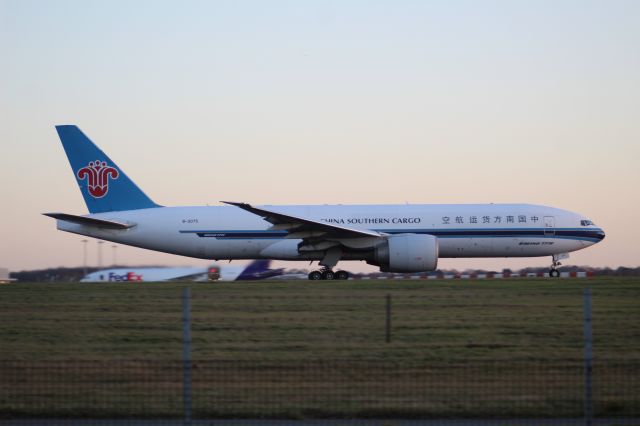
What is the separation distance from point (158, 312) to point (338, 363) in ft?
22.4

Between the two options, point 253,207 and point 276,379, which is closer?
point 276,379

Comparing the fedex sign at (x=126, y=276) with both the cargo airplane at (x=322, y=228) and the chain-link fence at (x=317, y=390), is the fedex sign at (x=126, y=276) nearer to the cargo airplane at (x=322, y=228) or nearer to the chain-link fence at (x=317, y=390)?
the cargo airplane at (x=322, y=228)

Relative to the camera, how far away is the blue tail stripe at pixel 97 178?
37.3 m

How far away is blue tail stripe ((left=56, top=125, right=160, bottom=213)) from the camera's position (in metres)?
37.3

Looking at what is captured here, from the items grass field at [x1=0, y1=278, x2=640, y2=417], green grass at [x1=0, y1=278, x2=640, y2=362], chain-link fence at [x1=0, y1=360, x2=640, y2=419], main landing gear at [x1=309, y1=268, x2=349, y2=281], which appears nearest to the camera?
chain-link fence at [x1=0, y1=360, x2=640, y2=419]

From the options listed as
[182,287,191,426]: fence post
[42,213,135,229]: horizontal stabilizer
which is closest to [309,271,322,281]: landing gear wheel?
[42,213,135,229]: horizontal stabilizer

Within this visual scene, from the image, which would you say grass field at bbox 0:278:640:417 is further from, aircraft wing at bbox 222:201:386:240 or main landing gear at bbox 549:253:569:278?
main landing gear at bbox 549:253:569:278

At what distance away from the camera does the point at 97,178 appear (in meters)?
37.3

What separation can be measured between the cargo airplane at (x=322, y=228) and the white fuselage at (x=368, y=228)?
0.13 ft

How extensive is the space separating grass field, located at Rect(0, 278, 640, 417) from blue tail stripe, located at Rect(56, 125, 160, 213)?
51.2ft

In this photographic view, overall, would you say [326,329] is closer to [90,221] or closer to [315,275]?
[315,275]
